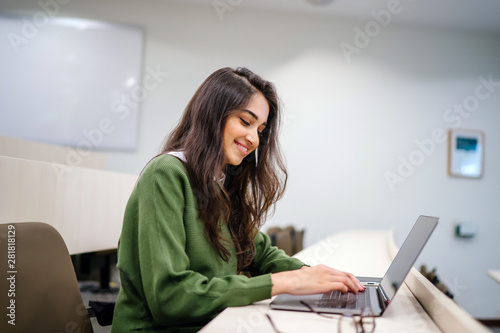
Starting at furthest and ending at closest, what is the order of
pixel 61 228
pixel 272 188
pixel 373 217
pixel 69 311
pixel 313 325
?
pixel 373 217
pixel 61 228
pixel 272 188
pixel 69 311
pixel 313 325

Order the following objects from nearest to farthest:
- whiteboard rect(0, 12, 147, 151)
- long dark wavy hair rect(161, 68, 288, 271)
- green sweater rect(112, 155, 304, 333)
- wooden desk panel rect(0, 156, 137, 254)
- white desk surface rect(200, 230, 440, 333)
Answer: white desk surface rect(200, 230, 440, 333) → green sweater rect(112, 155, 304, 333) → long dark wavy hair rect(161, 68, 288, 271) → wooden desk panel rect(0, 156, 137, 254) → whiteboard rect(0, 12, 147, 151)

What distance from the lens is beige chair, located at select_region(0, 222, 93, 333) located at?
0.85 meters

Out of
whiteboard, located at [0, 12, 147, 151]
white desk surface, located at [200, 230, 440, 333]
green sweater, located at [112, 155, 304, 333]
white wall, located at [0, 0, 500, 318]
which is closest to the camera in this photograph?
white desk surface, located at [200, 230, 440, 333]

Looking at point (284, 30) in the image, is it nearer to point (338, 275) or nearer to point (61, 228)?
point (61, 228)

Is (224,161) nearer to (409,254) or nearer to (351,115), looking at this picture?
(409,254)

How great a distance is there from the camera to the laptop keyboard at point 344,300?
2.88 feet

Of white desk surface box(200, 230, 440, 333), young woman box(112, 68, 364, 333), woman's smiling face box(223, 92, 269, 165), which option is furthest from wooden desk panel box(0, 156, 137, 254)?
white desk surface box(200, 230, 440, 333)

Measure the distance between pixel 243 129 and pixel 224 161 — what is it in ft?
0.35

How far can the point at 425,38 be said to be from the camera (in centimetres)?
383

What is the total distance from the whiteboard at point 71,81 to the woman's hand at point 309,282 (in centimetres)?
282

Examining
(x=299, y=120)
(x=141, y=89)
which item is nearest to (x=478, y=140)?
(x=299, y=120)

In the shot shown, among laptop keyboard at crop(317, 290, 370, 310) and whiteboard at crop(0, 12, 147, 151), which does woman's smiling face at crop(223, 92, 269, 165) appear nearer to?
laptop keyboard at crop(317, 290, 370, 310)

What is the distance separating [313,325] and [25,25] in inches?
140

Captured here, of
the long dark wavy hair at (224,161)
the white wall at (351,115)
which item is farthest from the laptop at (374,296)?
the white wall at (351,115)
